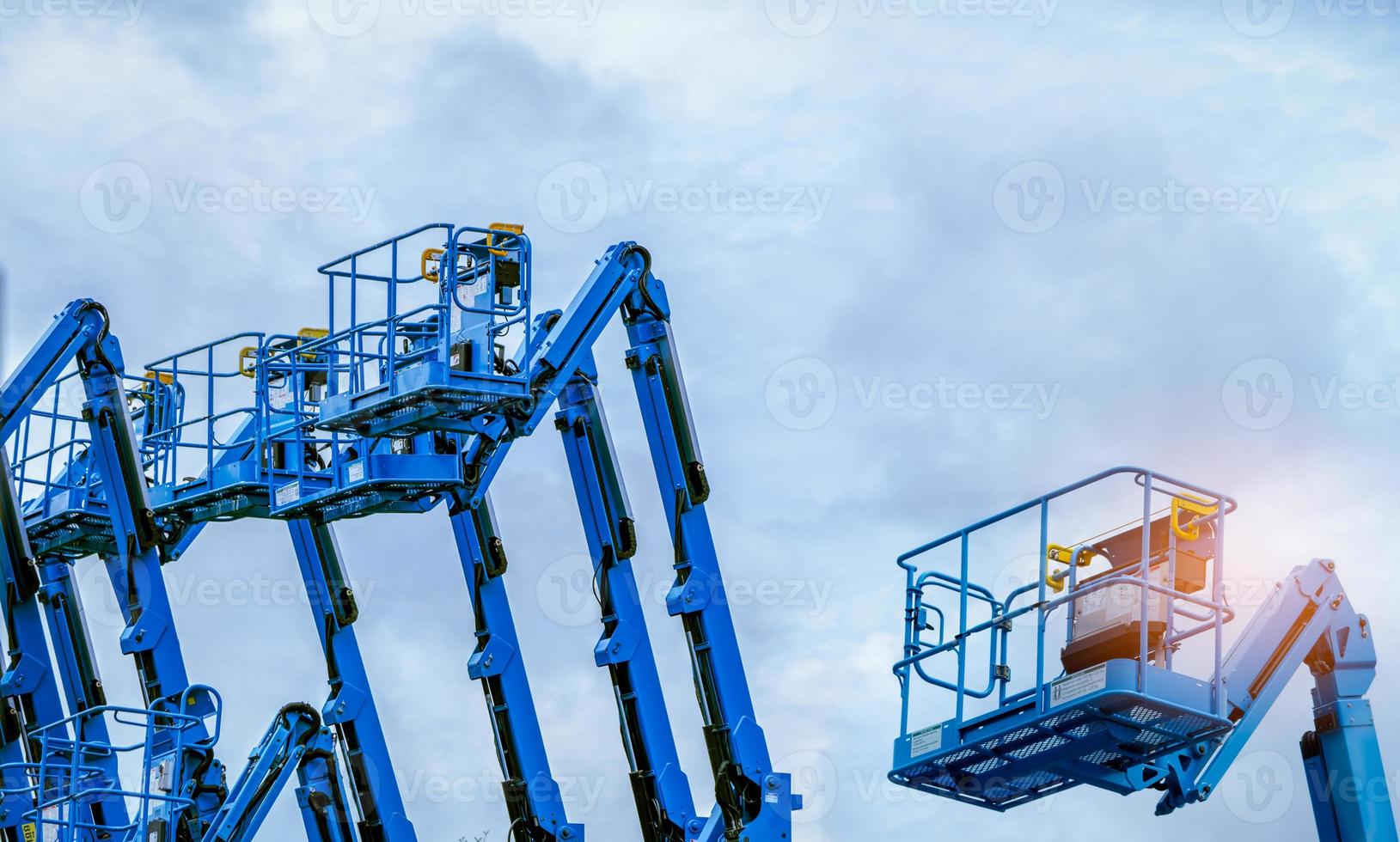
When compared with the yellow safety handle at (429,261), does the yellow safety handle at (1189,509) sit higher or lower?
lower

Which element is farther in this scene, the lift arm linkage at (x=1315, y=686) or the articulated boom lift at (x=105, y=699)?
the articulated boom lift at (x=105, y=699)

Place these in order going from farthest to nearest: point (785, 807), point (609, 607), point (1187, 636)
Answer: point (609, 607)
point (785, 807)
point (1187, 636)

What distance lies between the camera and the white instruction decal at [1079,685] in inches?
548

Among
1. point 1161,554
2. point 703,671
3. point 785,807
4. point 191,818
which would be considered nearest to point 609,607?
point 703,671

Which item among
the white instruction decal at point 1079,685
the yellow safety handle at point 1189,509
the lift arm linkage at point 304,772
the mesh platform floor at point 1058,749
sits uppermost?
the lift arm linkage at point 304,772

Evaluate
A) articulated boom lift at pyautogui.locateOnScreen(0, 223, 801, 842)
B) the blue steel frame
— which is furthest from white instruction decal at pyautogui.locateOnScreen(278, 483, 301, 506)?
the blue steel frame

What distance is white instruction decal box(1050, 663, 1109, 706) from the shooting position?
45.7 feet

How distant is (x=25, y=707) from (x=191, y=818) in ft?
8.82

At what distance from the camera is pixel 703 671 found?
17.9 m

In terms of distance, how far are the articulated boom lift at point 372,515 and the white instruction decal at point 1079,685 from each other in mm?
3976

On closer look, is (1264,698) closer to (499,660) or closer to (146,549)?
(499,660)

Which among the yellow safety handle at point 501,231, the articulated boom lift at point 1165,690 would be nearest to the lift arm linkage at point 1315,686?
the articulated boom lift at point 1165,690

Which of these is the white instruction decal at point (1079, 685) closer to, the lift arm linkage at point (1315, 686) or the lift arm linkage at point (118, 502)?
the lift arm linkage at point (1315, 686)

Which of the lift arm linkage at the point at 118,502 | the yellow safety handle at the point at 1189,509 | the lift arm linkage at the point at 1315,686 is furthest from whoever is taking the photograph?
the lift arm linkage at the point at 118,502
